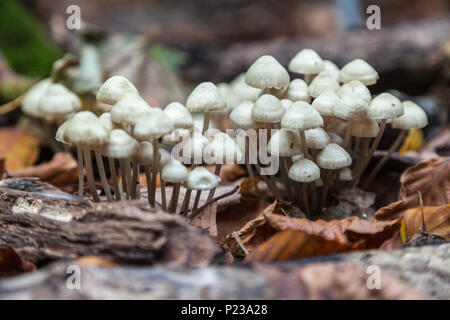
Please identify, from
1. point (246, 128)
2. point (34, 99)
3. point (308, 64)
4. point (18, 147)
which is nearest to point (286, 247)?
point (246, 128)

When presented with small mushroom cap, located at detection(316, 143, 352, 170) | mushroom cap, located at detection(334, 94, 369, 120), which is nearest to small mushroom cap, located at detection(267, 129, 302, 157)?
small mushroom cap, located at detection(316, 143, 352, 170)

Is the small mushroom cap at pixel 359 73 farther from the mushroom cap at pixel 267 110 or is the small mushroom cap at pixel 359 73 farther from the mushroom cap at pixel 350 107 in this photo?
the mushroom cap at pixel 267 110

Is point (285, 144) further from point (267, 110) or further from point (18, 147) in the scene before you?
point (18, 147)

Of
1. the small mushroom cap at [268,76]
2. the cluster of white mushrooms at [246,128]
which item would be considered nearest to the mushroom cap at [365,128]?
the cluster of white mushrooms at [246,128]

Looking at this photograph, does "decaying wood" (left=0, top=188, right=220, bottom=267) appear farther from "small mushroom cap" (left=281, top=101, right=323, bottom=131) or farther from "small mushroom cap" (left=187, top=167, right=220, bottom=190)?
"small mushroom cap" (left=281, top=101, right=323, bottom=131)

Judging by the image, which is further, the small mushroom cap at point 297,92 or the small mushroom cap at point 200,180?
the small mushroom cap at point 297,92

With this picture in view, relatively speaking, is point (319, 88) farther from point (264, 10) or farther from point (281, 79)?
point (264, 10)
